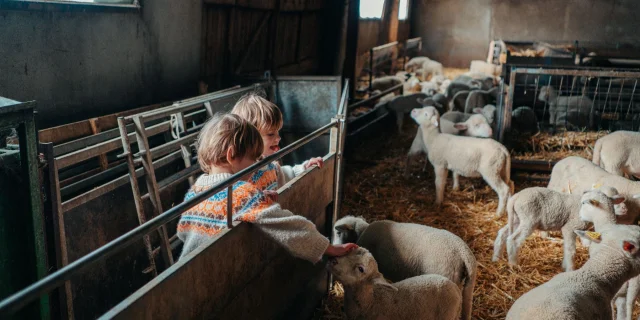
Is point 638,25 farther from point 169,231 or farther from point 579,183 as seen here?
point 169,231

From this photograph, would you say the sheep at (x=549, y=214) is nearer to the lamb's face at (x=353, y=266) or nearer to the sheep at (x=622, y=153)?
the sheep at (x=622, y=153)

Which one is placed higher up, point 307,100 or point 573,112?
point 307,100

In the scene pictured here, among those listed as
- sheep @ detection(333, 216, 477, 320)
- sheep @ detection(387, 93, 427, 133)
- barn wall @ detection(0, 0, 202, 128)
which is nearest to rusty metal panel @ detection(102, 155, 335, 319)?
sheep @ detection(333, 216, 477, 320)

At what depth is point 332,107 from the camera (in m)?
6.62

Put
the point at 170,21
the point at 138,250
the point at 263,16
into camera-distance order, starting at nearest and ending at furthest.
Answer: the point at 138,250, the point at 170,21, the point at 263,16

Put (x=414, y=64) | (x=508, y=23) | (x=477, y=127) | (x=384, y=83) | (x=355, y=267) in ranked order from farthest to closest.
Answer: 1. (x=508, y=23)
2. (x=414, y=64)
3. (x=384, y=83)
4. (x=477, y=127)
5. (x=355, y=267)

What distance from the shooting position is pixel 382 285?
3119mm

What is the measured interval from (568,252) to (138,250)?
12.4 ft

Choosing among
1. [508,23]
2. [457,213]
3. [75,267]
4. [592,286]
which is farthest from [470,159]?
[508,23]

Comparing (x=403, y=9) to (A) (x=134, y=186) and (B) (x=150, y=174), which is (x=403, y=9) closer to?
(B) (x=150, y=174)

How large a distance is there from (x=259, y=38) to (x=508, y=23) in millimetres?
15024

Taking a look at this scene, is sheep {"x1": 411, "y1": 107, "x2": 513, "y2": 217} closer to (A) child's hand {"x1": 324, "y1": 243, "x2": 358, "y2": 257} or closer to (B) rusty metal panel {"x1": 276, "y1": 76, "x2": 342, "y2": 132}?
(B) rusty metal panel {"x1": 276, "y1": 76, "x2": 342, "y2": 132}

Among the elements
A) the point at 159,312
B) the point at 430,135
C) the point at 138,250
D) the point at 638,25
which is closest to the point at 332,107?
the point at 430,135

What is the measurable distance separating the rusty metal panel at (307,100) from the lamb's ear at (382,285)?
366 cm
